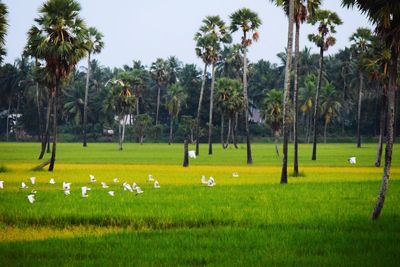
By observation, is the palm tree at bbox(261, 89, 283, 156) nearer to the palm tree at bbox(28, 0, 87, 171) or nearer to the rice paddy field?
the palm tree at bbox(28, 0, 87, 171)

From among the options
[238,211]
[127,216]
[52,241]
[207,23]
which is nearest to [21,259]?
[52,241]

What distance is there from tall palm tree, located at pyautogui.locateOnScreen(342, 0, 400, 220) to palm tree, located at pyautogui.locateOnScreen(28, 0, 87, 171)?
27.8 meters

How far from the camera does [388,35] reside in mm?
19312

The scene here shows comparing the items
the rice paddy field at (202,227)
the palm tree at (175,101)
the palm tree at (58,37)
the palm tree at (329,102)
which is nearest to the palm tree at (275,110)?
the palm tree at (58,37)

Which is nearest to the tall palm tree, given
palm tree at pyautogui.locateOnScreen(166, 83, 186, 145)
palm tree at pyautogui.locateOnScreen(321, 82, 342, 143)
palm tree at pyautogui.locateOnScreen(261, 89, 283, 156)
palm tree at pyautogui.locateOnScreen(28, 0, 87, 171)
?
palm tree at pyautogui.locateOnScreen(28, 0, 87, 171)

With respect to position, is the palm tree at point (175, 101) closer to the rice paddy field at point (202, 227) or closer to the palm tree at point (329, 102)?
the palm tree at point (329, 102)

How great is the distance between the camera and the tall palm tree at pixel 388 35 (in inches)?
733

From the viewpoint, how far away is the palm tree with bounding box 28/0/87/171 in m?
43.6

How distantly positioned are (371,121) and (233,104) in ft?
180

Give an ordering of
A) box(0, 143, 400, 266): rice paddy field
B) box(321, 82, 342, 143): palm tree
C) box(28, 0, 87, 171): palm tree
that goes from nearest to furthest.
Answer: box(0, 143, 400, 266): rice paddy field, box(28, 0, 87, 171): palm tree, box(321, 82, 342, 143): palm tree

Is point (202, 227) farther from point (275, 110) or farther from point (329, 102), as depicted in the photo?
point (329, 102)

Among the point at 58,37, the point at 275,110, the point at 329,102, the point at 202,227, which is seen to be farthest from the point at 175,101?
the point at 202,227

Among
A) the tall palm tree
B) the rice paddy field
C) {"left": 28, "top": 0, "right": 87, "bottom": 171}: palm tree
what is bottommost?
the rice paddy field

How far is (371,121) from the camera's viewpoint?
134750mm
